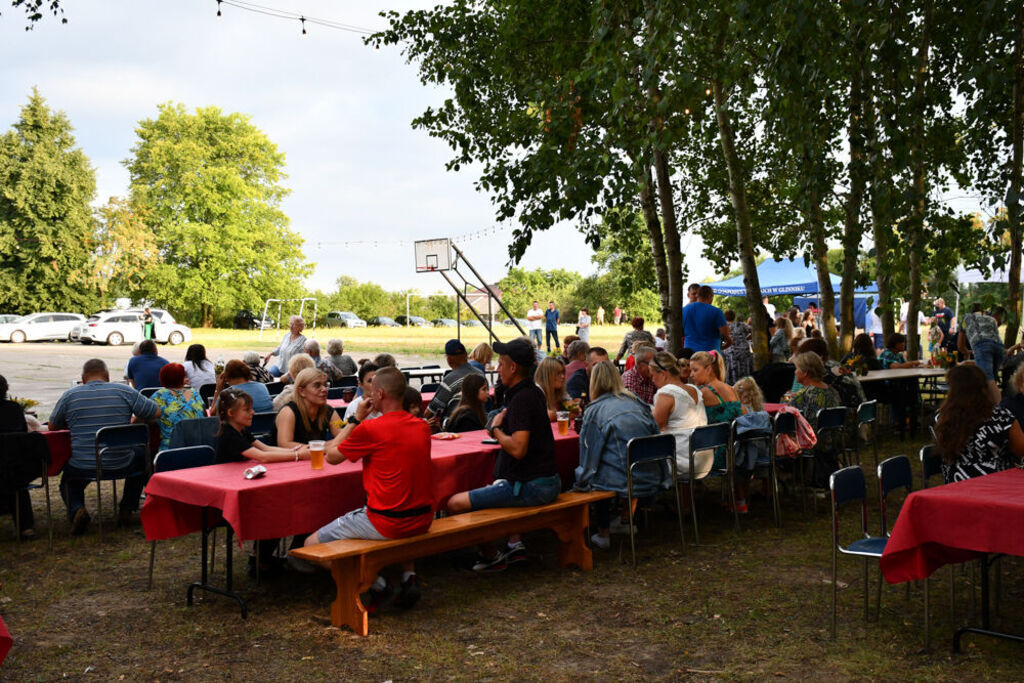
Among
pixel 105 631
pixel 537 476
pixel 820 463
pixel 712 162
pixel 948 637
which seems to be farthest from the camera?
pixel 712 162

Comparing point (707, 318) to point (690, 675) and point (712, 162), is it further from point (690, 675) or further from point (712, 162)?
point (690, 675)

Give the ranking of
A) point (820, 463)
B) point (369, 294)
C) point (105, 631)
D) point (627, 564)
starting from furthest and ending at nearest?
point (369, 294), point (820, 463), point (627, 564), point (105, 631)

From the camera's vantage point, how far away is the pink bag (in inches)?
282

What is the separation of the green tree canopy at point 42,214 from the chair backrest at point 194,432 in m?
40.0

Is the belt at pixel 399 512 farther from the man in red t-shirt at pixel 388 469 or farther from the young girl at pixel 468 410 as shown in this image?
the young girl at pixel 468 410

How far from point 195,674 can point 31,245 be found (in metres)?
44.4

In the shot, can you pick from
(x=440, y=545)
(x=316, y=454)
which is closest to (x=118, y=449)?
(x=316, y=454)

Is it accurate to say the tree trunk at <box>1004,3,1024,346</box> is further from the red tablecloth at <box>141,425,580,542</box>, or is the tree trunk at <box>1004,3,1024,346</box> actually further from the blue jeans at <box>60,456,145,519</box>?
the blue jeans at <box>60,456,145,519</box>

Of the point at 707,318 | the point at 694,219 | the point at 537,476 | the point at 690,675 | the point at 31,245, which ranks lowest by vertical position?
the point at 690,675

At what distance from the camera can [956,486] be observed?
167 inches

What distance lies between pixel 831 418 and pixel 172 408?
5.14 meters

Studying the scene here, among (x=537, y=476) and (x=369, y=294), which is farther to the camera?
(x=369, y=294)

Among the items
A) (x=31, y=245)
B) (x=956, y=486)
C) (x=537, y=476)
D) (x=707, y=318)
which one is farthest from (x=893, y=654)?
(x=31, y=245)

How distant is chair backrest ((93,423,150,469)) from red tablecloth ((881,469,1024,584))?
515 cm
